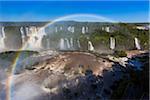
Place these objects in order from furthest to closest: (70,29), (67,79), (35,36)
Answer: (35,36), (70,29), (67,79)

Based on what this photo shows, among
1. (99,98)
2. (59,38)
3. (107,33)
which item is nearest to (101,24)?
(107,33)

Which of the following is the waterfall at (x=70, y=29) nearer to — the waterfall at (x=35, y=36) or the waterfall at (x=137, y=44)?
the waterfall at (x=35, y=36)

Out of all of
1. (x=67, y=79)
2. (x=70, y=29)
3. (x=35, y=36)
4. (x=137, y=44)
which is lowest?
(x=67, y=79)

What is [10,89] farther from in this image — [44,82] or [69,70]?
[69,70]

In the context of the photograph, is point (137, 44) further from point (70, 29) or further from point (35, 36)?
point (35, 36)

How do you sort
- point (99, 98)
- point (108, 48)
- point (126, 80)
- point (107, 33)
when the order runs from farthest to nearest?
point (107, 33)
point (108, 48)
point (126, 80)
point (99, 98)

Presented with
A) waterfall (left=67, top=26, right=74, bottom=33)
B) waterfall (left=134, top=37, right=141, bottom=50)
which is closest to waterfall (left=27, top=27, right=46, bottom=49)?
waterfall (left=67, top=26, right=74, bottom=33)

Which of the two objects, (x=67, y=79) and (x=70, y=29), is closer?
(x=67, y=79)

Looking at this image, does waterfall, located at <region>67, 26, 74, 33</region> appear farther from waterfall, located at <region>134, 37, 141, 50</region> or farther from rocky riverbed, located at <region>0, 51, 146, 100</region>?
rocky riverbed, located at <region>0, 51, 146, 100</region>

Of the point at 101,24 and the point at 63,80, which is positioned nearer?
the point at 63,80

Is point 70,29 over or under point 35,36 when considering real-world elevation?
over

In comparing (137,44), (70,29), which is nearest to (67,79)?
(137,44)
